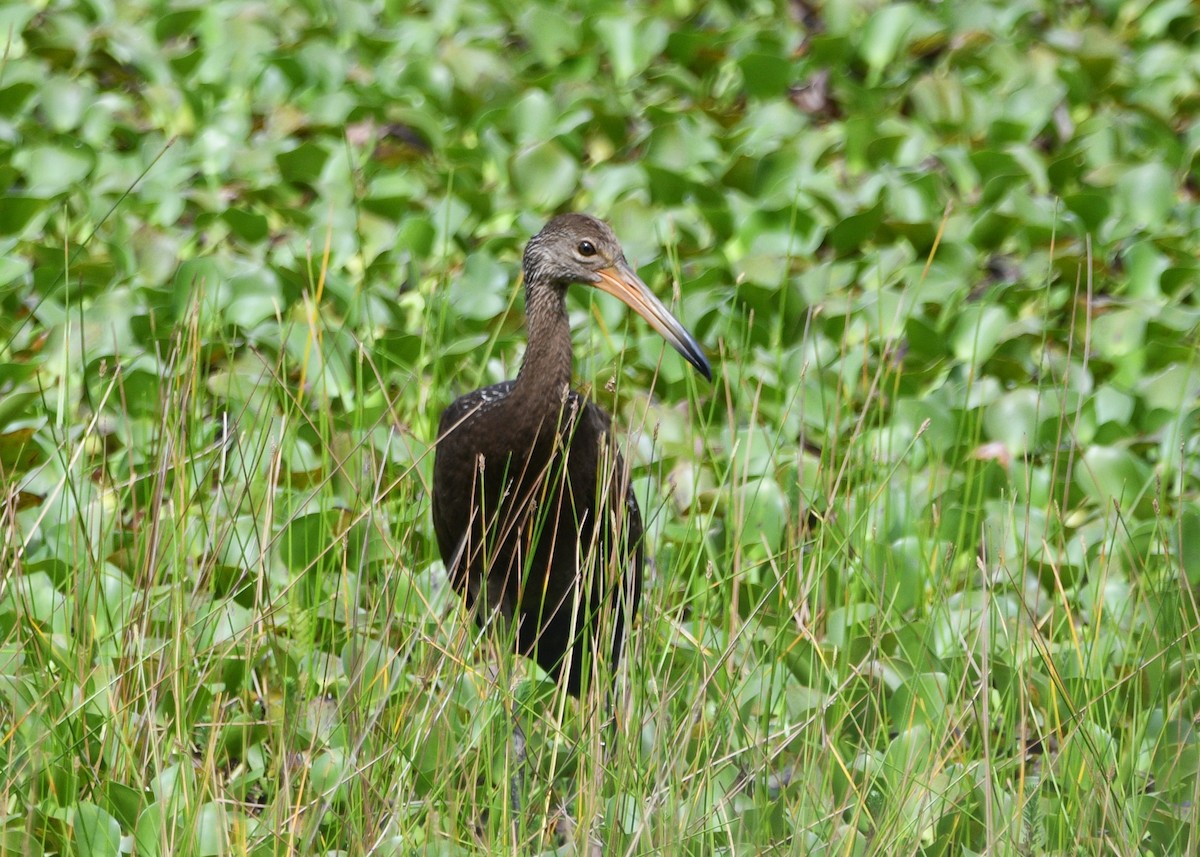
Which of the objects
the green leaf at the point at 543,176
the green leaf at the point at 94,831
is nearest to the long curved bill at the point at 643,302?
the green leaf at the point at 543,176

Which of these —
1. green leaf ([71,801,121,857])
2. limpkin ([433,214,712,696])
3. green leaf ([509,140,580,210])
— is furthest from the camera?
green leaf ([509,140,580,210])

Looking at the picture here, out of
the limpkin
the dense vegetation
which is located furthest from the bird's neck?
the dense vegetation

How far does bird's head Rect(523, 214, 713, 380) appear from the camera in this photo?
13.9 ft

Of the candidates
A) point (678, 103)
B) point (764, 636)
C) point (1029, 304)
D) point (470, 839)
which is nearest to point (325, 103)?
point (678, 103)

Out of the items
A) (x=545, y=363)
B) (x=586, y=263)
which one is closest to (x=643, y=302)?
(x=586, y=263)

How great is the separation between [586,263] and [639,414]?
505 mm

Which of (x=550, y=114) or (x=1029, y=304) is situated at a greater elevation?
(x=550, y=114)

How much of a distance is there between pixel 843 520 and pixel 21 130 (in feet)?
11.4

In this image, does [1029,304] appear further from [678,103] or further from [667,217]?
[678,103]

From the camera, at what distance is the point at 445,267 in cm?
492

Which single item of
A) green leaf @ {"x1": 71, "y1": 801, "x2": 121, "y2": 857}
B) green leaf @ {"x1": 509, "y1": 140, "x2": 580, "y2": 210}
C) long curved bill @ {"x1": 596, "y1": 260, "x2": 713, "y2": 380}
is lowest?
green leaf @ {"x1": 71, "y1": 801, "x2": 121, "y2": 857}

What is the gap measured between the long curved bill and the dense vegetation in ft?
0.58

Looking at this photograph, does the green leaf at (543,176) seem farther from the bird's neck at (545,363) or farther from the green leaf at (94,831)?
the green leaf at (94,831)

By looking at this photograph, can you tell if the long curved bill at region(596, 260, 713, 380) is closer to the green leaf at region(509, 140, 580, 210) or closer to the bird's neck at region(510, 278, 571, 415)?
the bird's neck at region(510, 278, 571, 415)
